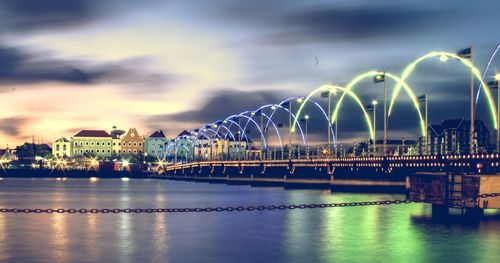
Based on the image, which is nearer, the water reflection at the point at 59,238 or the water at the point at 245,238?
the water reflection at the point at 59,238

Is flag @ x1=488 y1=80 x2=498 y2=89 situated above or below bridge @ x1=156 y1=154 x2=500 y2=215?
above

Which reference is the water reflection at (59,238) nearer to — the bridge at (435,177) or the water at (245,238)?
the water at (245,238)

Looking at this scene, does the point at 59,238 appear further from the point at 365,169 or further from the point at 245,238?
the point at 365,169

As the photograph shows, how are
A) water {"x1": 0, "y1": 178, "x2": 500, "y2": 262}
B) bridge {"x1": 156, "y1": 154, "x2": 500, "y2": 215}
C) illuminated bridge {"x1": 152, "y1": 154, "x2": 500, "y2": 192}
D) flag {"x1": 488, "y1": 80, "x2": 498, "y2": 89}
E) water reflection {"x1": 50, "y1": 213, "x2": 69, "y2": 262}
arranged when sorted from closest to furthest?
water reflection {"x1": 50, "y1": 213, "x2": 69, "y2": 262} → water {"x1": 0, "y1": 178, "x2": 500, "y2": 262} → bridge {"x1": 156, "y1": 154, "x2": 500, "y2": 215} → flag {"x1": 488, "y1": 80, "x2": 498, "y2": 89} → illuminated bridge {"x1": 152, "y1": 154, "x2": 500, "y2": 192}

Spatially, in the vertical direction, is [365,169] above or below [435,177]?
above

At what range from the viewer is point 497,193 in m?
62.7

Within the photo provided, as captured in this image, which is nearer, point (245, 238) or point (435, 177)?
point (245, 238)

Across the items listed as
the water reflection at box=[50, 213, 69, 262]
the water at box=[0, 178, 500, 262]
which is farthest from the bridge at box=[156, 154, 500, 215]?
the water reflection at box=[50, 213, 69, 262]

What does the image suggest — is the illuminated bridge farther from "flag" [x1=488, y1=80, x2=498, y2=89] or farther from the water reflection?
the water reflection

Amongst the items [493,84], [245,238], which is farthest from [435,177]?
[245,238]

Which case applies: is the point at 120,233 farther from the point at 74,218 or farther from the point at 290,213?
the point at 290,213

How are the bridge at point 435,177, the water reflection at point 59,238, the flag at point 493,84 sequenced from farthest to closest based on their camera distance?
the flag at point 493,84, the bridge at point 435,177, the water reflection at point 59,238

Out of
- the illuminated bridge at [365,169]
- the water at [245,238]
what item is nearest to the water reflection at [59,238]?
the water at [245,238]

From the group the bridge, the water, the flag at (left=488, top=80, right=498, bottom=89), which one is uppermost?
the flag at (left=488, top=80, right=498, bottom=89)
